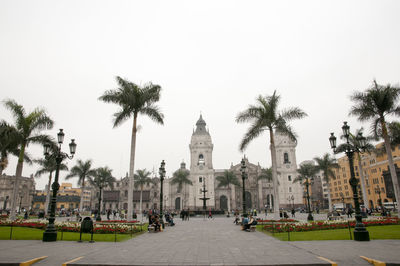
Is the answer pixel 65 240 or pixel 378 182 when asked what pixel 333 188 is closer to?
pixel 378 182

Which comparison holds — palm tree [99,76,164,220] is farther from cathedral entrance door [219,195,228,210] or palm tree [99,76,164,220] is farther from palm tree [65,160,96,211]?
cathedral entrance door [219,195,228,210]

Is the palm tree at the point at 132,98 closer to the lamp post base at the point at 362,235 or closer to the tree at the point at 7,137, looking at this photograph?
the tree at the point at 7,137

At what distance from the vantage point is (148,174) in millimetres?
56938

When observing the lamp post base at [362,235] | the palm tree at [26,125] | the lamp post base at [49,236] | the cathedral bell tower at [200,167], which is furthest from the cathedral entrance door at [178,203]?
the lamp post base at [362,235]

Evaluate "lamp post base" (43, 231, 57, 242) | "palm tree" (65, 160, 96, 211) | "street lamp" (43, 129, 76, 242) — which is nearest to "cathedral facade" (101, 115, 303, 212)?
"palm tree" (65, 160, 96, 211)

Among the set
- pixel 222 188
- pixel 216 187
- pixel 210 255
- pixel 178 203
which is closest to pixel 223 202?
pixel 222 188

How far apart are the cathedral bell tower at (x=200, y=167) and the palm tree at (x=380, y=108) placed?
2124 inches

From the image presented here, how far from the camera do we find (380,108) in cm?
2242

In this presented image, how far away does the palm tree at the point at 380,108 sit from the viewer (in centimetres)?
2181

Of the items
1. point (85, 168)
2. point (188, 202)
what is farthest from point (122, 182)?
point (85, 168)

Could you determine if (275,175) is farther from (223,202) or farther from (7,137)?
(223,202)

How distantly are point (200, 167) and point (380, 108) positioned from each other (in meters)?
56.7

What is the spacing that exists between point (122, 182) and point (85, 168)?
41.0 metres

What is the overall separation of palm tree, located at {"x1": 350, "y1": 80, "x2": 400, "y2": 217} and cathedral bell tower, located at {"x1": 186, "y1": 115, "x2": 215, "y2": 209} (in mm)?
53939
